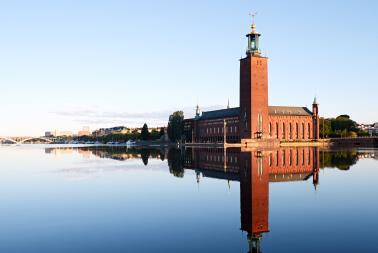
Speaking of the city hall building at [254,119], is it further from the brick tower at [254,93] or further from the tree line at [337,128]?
the tree line at [337,128]

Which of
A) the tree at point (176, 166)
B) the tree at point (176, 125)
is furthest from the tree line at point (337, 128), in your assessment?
the tree at point (176, 166)

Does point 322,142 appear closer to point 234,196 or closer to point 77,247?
point 234,196

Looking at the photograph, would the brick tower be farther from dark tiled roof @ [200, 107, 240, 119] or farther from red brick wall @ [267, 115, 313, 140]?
dark tiled roof @ [200, 107, 240, 119]

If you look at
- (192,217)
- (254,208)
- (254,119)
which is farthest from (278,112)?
(192,217)

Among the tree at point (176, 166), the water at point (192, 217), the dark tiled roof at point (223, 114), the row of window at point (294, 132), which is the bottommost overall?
the water at point (192, 217)

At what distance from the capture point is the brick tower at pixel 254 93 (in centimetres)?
9706

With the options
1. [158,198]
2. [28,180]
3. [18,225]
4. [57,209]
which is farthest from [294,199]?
[28,180]

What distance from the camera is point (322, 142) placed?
11081 cm

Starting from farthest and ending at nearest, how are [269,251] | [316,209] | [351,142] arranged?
[351,142] < [316,209] < [269,251]

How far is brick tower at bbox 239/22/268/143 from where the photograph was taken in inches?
3821

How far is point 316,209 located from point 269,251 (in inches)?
222

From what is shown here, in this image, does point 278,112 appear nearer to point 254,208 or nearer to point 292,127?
point 292,127

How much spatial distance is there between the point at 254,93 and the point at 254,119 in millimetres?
6096

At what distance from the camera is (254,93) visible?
3829 inches
